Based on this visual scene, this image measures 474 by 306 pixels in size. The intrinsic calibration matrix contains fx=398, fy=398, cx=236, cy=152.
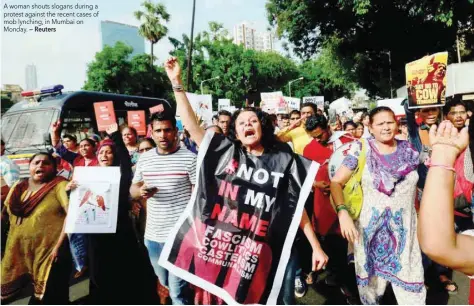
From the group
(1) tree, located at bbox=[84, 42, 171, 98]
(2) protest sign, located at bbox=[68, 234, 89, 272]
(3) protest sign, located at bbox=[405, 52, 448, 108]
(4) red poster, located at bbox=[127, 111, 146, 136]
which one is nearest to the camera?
(2) protest sign, located at bbox=[68, 234, 89, 272]

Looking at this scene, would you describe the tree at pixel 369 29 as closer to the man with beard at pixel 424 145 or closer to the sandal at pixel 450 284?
the man with beard at pixel 424 145

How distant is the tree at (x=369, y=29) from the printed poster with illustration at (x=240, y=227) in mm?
14989

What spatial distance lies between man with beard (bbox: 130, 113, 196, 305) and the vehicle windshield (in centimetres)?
626

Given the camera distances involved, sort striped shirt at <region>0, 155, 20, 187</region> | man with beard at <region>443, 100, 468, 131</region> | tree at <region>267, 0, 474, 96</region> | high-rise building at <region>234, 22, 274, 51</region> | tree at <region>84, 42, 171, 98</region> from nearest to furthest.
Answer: striped shirt at <region>0, 155, 20, 187</region> < man with beard at <region>443, 100, 468, 131</region> < tree at <region>267, 0, 474, 96</region> < tree at <region>84, 42, 171, 98</region> < high-rise building at <region>234, 22, 274, 51</region>

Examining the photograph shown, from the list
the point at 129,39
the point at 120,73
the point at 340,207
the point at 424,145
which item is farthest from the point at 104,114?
the point at 129,39

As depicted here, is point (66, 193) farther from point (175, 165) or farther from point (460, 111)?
point (460, 111)

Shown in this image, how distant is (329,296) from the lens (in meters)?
3.64

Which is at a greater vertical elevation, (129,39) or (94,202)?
(129,39)

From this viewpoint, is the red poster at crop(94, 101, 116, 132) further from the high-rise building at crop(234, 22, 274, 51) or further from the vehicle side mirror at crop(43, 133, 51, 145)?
the high-rise building at crop(234, 22, 274, 51)

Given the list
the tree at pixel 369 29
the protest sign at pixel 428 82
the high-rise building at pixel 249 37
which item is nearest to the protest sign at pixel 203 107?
the protest sign at pixel 428 82

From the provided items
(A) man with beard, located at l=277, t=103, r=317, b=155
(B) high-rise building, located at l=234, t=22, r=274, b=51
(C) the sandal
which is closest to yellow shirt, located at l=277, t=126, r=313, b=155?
(A) man with beard, located at l=277, t=103, r=317, b=155

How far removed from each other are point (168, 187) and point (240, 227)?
712mm

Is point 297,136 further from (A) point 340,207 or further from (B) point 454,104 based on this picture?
(B) point 454,104

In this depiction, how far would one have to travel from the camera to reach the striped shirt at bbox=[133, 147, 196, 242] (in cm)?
282
